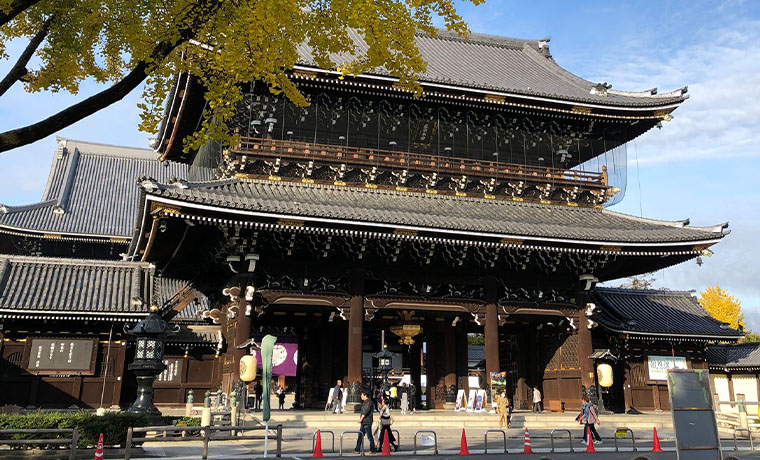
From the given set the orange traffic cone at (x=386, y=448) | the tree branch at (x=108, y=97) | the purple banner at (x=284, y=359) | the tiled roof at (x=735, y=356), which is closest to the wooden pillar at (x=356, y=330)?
the orange traffic cone at (x=386, y=448)

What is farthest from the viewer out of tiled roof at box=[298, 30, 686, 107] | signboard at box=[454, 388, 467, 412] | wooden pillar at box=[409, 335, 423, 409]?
wooden pillar at box=[409, 335, 423, 409]

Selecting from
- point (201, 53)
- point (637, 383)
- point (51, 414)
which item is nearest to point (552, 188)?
point (637, 383)

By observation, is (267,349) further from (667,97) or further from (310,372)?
(667,97)

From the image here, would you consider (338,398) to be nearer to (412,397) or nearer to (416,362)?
(412,397)

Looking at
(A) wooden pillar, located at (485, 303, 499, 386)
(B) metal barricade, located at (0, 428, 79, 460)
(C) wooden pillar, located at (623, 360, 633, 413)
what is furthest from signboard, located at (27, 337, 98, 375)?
(C) wooden pillar, located at (623, 360, 633, 413)

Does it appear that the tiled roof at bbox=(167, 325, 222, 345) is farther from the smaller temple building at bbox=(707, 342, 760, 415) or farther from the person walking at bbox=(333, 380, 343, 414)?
Result: the smaller temple building at bbox=(707, 342, 760, 415)

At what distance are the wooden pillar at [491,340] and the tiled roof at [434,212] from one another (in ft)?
12.4

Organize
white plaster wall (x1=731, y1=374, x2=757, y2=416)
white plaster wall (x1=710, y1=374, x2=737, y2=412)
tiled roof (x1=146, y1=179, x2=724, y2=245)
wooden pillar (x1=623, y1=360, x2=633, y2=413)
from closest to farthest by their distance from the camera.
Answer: tiled roof (x1=146, y1=179, x2=724, y2=245) < wooden pillar (x1=623, y1=360, x2=633, y2=413) < white plaster wall (x1=731, y1=374, x2=757, y2=416) < white plaster wall (x1=710, y1=374, x2=737, y2=412)

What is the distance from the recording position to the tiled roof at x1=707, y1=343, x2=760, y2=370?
109ft

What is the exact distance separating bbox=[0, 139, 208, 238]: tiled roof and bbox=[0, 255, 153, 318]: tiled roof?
8.11 metres

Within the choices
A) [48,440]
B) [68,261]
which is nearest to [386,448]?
[48,440]

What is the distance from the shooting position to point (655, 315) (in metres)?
30.1

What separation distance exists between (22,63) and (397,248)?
1454 cm

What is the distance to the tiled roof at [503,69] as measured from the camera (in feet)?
83.5
